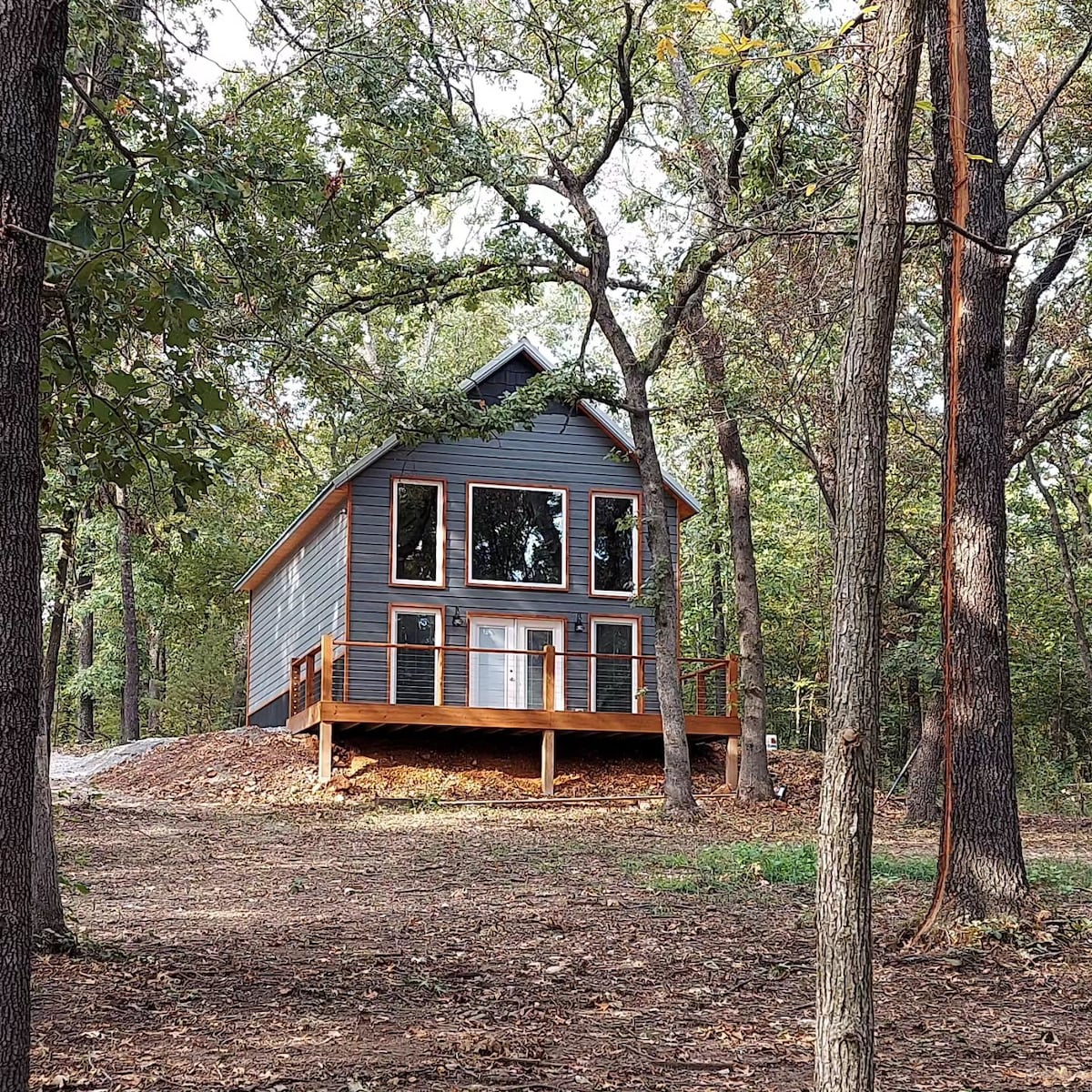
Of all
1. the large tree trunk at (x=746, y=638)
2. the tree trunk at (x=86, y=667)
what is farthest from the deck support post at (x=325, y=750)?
the tree trunk at (x=86, y=667)

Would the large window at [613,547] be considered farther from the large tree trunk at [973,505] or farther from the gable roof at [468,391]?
the large tree trunk at [973,505]

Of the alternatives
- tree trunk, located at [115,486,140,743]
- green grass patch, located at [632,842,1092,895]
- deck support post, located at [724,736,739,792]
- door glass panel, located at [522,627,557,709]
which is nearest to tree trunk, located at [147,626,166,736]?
tree trunk, located at [115,486,140,743]

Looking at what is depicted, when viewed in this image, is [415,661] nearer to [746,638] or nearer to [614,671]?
[614,671]

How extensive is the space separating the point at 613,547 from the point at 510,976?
1281cm

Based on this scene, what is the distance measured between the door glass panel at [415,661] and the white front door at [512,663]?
629mm

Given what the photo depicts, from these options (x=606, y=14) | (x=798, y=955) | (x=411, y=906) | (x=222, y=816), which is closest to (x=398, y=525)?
(x=222, y=816)

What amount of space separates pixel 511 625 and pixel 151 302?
556 inches

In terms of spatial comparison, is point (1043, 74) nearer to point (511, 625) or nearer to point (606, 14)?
point (606, 14)

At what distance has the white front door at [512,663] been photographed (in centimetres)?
1734

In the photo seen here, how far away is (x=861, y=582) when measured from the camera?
3.36 m

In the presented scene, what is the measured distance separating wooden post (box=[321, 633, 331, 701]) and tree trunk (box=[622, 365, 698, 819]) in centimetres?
450

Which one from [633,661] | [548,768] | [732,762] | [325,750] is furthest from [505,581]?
[732,762]

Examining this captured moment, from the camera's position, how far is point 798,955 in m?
6.43

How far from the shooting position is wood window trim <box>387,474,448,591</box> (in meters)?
17.5
